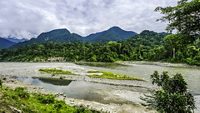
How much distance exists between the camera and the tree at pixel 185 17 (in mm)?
14672

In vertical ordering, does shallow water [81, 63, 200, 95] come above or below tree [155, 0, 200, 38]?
below

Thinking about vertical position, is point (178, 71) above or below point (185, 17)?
below

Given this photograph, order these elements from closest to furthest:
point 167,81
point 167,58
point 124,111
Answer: point 167,81 → point 124,111 → point 167,58

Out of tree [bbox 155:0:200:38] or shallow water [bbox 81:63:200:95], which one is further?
shallow water [bbox 81:63:200:95]

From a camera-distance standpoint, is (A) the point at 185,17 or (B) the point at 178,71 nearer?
(A) the point at 185,17

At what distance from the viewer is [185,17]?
15531 mm

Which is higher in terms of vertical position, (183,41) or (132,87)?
(183,41)

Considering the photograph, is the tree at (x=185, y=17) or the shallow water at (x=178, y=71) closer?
the tree at (x=185, y=17)

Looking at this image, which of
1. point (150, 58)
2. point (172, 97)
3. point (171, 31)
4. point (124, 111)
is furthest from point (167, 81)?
point (150, 58)

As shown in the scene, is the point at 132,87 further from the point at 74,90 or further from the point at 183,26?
the point at 183,26

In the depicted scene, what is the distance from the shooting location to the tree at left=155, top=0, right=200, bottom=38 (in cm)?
1467

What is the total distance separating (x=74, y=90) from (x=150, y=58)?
147984 mm

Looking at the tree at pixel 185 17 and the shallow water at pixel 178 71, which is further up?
the tree at pixel 185 17

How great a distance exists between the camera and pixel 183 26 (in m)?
15.9
